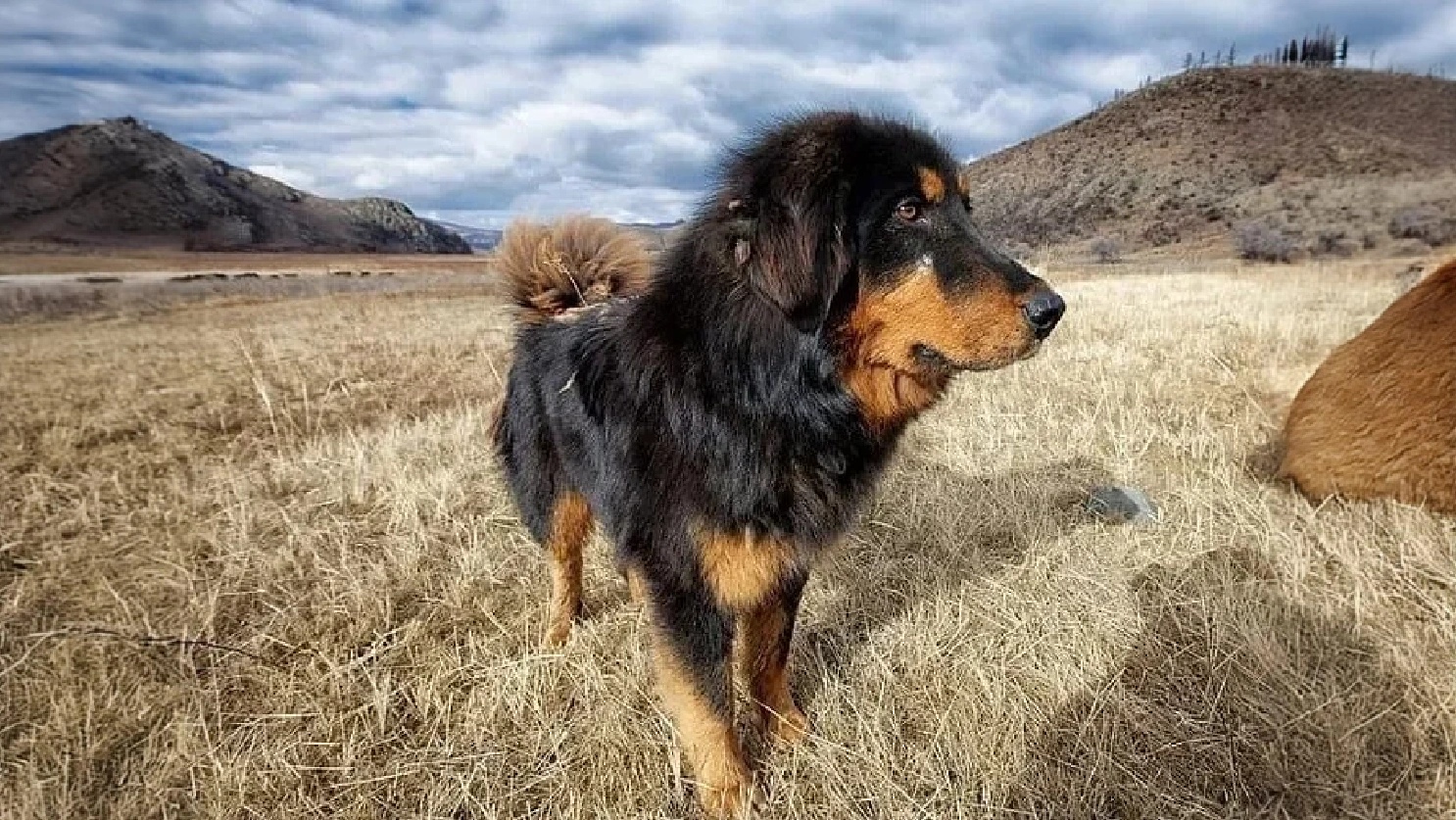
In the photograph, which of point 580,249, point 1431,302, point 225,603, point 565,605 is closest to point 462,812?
point 565,605

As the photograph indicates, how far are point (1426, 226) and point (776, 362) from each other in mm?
36026

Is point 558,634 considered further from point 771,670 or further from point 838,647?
point 838,647

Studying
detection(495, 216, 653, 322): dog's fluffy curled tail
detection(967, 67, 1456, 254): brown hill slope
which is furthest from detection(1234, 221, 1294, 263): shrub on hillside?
detection(495, 216, 653, 322): dog's fluffy curled tail

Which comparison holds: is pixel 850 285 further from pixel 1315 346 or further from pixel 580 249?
pixel 1315 346

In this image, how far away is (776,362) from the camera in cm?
222

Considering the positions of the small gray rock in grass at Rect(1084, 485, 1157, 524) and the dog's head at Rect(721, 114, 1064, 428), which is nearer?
the dog's head at Rect(721, 114, 1064, 428)

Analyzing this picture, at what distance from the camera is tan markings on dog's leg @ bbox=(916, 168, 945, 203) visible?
2.31 m

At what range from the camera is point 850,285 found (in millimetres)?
2223

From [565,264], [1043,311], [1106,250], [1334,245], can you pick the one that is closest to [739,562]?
[1043,311]

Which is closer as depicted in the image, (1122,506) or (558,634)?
(558,634)

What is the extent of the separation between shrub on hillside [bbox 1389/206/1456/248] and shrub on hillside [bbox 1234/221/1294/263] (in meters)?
3.58

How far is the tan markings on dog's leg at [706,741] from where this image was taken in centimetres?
240

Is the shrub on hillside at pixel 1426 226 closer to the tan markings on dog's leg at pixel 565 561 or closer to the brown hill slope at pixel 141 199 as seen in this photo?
the tan markings on dog's leg at pixel 565 561

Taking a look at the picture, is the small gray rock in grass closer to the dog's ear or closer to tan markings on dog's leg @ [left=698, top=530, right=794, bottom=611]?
tan markings on dog's leg @ [left=698, top=530, right=794, bottom=611]
